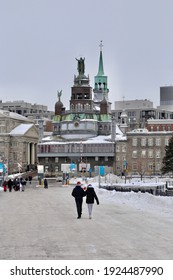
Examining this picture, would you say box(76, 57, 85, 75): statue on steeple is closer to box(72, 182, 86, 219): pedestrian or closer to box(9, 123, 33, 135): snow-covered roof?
box(9, 123, 33, 135): snow-covered roof

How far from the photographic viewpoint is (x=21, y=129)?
17088cm

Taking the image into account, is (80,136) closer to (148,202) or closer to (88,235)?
(148,202)

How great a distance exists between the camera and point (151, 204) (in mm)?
41125

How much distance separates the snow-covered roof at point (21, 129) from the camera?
552 ft

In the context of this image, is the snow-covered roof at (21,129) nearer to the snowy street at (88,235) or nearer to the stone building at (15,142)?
the stone building at (15,142)

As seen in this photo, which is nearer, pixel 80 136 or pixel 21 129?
pixel 80 136

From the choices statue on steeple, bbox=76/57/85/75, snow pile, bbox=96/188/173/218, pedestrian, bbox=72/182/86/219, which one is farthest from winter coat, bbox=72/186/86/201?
statue on steeple, bbox=76/57/85/75

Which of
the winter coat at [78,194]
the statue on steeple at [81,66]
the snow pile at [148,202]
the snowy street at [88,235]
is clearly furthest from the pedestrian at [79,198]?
the statue on steeple at [81,66]

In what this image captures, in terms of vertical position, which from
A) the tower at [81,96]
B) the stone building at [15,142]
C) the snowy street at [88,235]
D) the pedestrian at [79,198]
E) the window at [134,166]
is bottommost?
the snowy street at [88,235]

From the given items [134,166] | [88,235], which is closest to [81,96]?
[134,166]

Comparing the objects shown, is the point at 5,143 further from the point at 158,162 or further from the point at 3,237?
the point at 3,237

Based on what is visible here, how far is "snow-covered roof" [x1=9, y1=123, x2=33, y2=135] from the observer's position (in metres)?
168

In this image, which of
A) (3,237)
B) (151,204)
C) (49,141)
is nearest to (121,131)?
(49,141)

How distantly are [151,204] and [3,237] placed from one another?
1942cm
